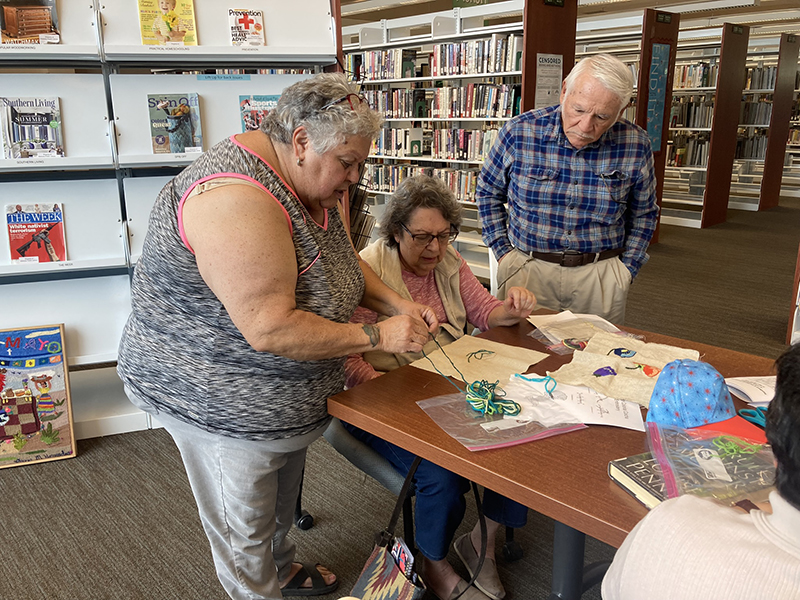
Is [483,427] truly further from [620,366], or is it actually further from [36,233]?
[36,233]

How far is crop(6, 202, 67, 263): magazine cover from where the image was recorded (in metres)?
2.79

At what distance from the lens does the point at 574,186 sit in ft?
8.28

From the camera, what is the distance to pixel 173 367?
1.49 metres

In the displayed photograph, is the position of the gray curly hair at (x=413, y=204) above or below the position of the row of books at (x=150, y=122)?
below

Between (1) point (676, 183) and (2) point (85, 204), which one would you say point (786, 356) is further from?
(1) point (676, 183)

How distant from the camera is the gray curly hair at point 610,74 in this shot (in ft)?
7.42

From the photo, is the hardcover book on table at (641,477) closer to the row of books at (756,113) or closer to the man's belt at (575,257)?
the man's belt at (575,257)

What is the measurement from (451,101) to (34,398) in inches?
185

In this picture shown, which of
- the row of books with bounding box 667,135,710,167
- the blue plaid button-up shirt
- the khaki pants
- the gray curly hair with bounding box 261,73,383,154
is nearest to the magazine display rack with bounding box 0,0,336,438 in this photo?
the blue plaid button-up shirt

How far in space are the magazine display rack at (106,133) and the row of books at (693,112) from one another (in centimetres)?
768

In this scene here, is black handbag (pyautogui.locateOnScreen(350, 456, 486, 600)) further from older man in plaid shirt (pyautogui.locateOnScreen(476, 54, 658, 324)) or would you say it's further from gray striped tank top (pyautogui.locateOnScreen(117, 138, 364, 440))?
older man in plaid shirt (pyautogui.locateOnScreen(476, 54, 658, 324))

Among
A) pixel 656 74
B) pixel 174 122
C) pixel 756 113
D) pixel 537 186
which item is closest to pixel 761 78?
pixel 756 113

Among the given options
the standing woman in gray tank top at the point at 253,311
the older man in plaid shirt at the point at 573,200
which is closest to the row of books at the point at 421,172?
the older man in plaid shirt at the point at 573,200

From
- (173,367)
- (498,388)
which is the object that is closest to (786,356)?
(498,388)
